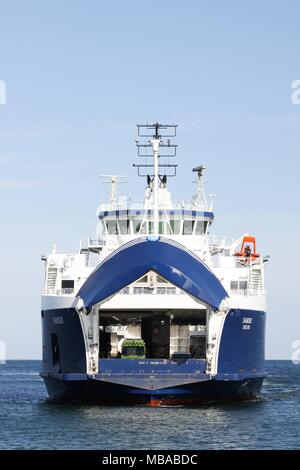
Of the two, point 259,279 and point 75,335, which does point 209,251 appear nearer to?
point 259,279

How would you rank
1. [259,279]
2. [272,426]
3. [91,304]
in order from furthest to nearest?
1. [259,279]
2. [91,304]
3. [272,426]

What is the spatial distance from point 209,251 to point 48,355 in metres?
9.99

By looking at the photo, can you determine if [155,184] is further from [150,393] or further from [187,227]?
[150,393]

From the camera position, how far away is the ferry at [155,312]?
48.5 metres

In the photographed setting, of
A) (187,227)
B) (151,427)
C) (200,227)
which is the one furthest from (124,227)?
(151,427)

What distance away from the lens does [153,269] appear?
159 ft

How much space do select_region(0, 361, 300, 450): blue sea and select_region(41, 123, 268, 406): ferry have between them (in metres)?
1.14

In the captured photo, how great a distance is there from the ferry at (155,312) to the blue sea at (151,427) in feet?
3.73

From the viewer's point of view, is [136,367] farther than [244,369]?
No

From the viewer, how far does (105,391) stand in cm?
4906

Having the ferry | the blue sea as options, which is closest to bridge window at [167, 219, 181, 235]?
the ferry

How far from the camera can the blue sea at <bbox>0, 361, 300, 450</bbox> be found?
3931cm
